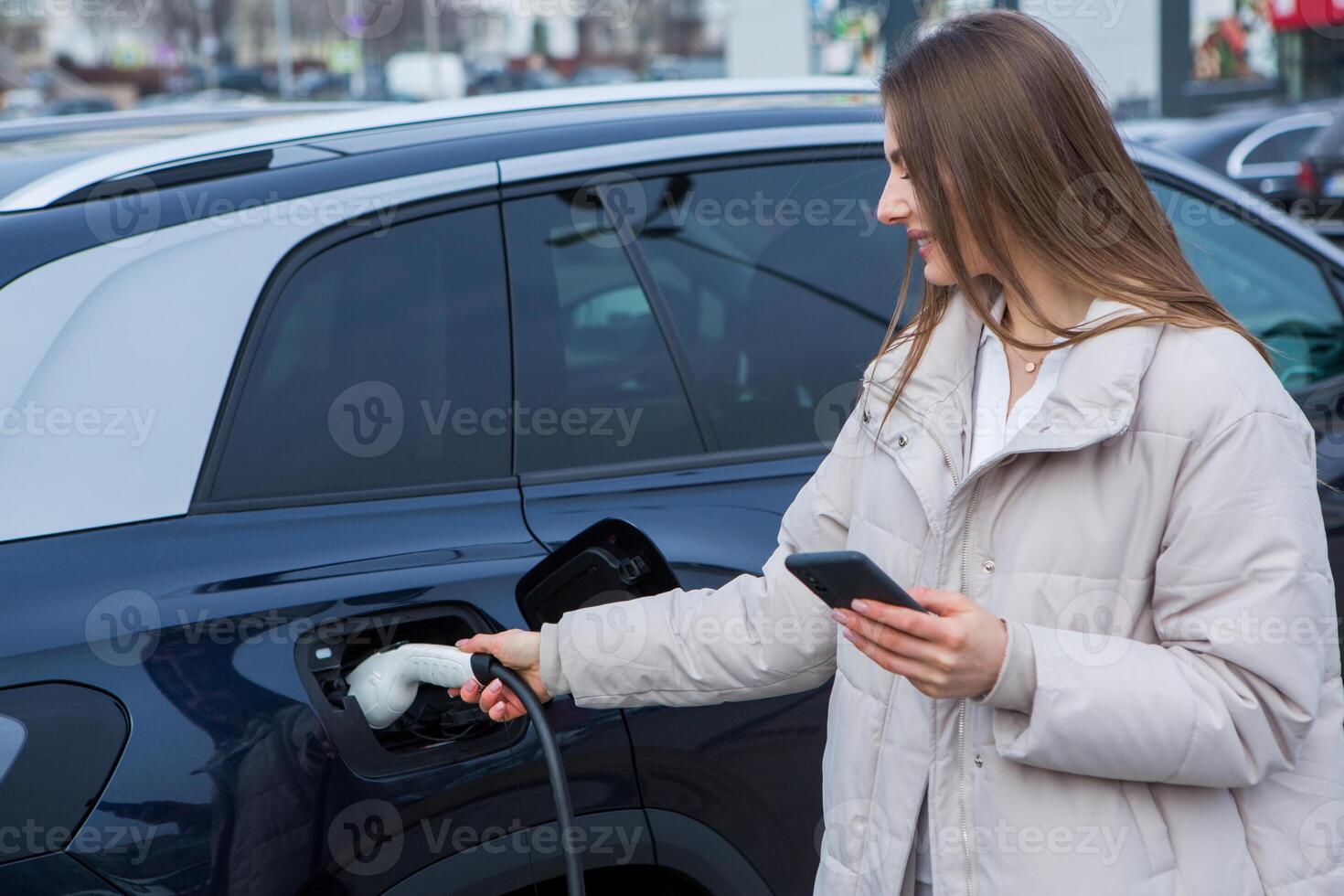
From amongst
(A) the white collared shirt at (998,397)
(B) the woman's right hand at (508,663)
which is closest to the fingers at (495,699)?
(B) the woman's right hand at (508,663)

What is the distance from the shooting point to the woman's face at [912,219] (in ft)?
5.38

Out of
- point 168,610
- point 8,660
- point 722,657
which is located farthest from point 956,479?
point 8,660

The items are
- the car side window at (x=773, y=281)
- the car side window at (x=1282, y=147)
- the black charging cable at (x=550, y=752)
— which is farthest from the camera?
the car side window at (x=1282, y=147)

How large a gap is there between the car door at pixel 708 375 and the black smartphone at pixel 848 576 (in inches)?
24.5

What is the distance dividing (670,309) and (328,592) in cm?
80

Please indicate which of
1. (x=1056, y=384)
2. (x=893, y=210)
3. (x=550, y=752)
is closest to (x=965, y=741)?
(x=1056, y=384)

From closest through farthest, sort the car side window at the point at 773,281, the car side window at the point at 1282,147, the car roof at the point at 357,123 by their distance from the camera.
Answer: the car roof at the point at 357,123, the car side window at the point at 773,281, the car side window at the point at 1282,147

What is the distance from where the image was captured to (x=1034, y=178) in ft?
5.14

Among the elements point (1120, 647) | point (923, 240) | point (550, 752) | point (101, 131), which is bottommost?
point (550, 752)

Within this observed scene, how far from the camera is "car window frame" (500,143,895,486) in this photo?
7.00 ft

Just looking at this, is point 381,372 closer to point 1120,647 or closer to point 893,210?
point 893,210

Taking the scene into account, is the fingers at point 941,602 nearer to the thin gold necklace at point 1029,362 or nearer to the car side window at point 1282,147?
the thin gold necklace at point 1029,362

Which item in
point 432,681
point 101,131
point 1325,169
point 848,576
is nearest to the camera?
point 848,576

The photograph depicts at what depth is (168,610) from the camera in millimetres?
1687
